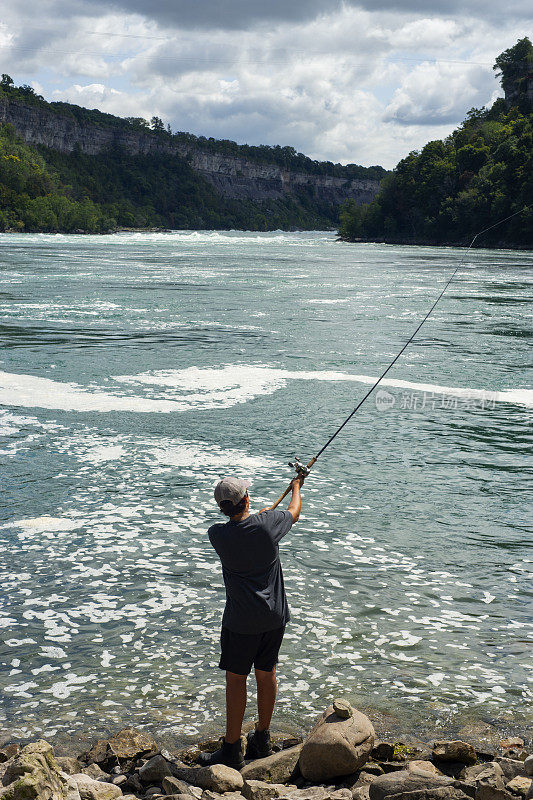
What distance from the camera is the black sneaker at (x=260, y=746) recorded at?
4.67 m

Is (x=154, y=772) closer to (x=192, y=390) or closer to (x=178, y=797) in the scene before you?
(x=178, y=797)

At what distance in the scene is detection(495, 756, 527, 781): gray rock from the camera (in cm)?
421

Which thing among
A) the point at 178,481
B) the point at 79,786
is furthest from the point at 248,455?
the point at 79,786

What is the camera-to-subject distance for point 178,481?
961 cm

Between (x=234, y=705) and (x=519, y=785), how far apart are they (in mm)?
1514

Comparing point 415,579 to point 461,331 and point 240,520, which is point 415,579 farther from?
point 461,331

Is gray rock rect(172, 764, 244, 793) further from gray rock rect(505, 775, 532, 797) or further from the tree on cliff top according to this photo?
the tree on cliff top

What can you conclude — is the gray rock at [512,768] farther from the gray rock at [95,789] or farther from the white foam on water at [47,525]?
the white foam on water at [47,525]

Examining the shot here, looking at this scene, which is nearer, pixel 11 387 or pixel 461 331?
pixel 11 387

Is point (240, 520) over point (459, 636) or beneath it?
over

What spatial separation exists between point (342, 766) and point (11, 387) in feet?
37.2

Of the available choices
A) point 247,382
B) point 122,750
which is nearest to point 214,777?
point 122,750

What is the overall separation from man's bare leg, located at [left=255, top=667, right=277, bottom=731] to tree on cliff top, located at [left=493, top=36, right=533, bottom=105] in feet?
461

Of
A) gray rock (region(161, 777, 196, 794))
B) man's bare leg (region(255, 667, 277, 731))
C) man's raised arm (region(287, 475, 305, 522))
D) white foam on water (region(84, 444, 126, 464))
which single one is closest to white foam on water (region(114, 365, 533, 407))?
white foam on water (region(84, 444, 126, 464))
